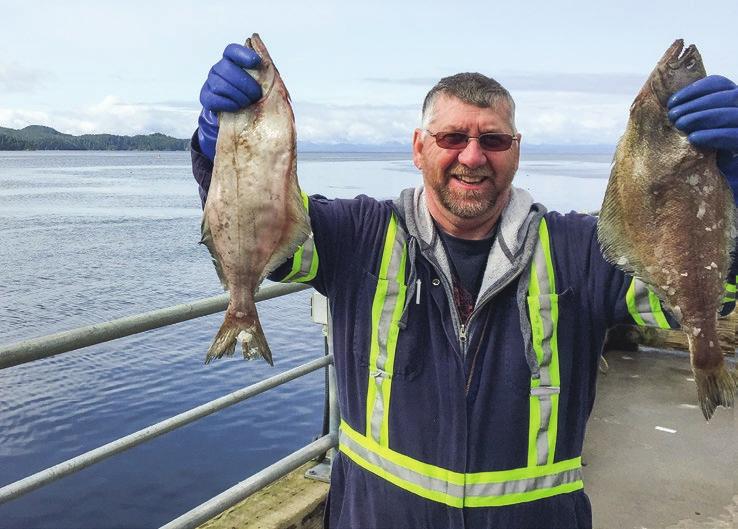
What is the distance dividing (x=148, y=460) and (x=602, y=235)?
10744 mm

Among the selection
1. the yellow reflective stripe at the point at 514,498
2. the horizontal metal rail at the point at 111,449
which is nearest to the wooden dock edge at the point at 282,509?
the horizontal metal rail at the point at 111,449

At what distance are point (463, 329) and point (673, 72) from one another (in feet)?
3.34

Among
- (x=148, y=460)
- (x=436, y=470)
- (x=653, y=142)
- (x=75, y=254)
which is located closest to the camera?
(x=653, y=142)

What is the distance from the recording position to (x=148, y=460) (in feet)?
38.3

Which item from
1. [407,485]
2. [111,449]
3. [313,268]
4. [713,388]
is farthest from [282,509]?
[713,388]

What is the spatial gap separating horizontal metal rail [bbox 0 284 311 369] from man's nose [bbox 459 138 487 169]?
1.14 m

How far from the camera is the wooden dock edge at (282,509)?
150 inches

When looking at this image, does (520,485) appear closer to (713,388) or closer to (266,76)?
(713,388)

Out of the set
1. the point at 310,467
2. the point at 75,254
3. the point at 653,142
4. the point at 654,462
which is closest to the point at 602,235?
the point at 653,142

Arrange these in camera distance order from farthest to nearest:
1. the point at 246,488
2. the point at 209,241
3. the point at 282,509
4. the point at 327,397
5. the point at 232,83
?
the point at 327,397 → the point at 282,509 → the point at 246,488 → the point at 209,241 → the point at 232,83

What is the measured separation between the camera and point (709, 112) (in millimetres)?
2080

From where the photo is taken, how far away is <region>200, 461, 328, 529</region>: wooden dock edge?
12.5 feet

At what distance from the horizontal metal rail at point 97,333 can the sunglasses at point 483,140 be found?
1.12 metres

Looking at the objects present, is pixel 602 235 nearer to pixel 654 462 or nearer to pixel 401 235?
pixel 401 235
